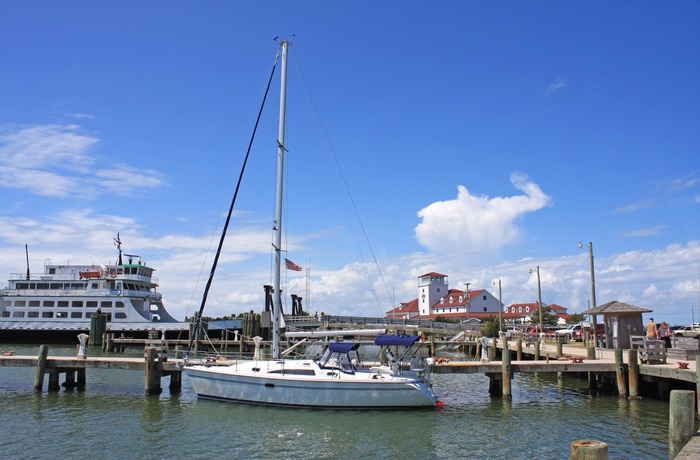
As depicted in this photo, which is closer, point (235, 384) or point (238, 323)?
point (235, 384)

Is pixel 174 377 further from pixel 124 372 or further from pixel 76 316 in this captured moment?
Result: pixel 76 316

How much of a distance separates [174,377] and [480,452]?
15.1 meters

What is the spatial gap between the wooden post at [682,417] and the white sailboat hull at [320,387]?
10180mm

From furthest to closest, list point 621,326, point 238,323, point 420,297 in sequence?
point 420,297
point 238,323
point 621,326

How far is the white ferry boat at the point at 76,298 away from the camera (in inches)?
2382

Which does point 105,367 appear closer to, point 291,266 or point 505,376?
point 291,266

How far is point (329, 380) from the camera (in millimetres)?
19641

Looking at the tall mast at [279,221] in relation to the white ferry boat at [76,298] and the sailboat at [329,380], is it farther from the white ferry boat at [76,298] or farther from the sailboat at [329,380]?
the white ferry boat at [76,298]

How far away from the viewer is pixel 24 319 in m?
61.4

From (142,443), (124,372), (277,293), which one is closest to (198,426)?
(142,443)

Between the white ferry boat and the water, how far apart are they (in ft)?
127

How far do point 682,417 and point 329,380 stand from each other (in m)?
12.2

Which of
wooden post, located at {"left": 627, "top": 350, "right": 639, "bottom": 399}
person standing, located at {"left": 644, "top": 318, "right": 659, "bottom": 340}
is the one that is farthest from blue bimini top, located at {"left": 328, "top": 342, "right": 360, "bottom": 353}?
person standing, located at {"left": 644, "top": 318, "right": 659, "bottom": 340}

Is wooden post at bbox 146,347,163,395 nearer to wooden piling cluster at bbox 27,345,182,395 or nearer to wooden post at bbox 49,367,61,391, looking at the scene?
wooden piling cluster at bbox 27,345,182,395
